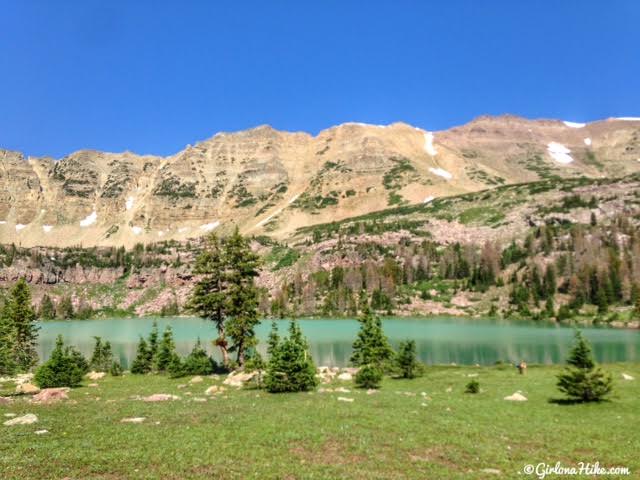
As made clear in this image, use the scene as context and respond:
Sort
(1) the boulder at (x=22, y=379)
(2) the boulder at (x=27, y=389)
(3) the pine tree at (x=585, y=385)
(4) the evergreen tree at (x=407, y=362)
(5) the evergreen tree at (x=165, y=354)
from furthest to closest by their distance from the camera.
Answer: (5) the evergreen tree at (x=165, y=354) → (4) the evergreen tree at (x=407, y=362) → (1) the boulder at (x=22, y=379) → (2) the boulder at (x=27, y=389) → (3) the pine tree at (x=585, y=385)

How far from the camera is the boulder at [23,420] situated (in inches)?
834

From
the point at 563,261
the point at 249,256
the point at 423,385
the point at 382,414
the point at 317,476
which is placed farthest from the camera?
the point at 563,261

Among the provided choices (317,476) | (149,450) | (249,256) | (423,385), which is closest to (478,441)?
(317,476)

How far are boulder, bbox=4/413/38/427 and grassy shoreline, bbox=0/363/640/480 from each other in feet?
2.28

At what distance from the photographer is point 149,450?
17375 mm

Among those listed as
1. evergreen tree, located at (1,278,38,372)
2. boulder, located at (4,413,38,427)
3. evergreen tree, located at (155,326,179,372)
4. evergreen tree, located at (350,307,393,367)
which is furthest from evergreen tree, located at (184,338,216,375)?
boulder, located at (4,413,38,427)

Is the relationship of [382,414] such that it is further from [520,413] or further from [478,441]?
[520,413]

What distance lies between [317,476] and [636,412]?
2157 cm

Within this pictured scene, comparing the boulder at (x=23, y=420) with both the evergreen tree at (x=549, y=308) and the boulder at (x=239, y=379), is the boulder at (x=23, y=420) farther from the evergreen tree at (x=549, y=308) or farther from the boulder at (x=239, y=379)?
the evergreen tree at (x=549, y=308)

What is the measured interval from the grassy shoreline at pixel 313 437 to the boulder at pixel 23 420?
69 centimetres

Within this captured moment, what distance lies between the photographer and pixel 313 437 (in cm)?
2025

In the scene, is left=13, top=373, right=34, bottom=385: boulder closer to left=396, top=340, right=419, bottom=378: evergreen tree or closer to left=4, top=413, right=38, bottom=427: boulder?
left=4, top=413, right=38, bottom=427: boulder

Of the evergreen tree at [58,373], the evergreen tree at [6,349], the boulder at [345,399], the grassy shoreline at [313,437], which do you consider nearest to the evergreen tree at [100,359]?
the evergreen tree at [6,349]

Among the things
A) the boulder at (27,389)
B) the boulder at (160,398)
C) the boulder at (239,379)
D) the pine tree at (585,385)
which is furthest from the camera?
the boulder at (239,379)
